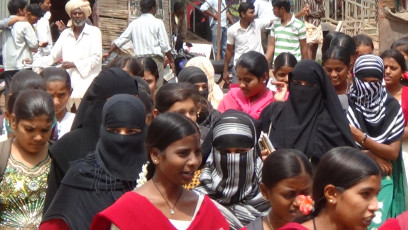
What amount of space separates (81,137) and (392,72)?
314 cm

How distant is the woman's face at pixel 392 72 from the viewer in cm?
825

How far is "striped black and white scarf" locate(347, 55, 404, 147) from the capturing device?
23.4ft

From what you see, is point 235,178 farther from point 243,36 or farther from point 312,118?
point 243,36

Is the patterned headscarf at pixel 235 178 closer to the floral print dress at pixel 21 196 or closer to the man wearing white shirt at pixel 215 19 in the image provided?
the floral print dress at pixel 21 196

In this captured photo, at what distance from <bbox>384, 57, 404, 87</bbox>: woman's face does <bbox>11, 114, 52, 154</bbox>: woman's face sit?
3.11m

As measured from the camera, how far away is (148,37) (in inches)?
529

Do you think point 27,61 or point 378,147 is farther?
point 27,61

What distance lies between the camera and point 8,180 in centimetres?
627

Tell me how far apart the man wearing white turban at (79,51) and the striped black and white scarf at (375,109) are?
4.96 m

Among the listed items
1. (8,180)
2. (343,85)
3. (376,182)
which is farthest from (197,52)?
(376,182)

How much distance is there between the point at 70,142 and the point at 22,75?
6.36ft

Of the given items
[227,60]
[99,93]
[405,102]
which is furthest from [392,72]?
[227,60]

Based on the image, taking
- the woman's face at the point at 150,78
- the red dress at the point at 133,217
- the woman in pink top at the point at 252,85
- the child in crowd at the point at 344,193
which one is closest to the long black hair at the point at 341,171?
the child in crowd at the point at 344,193

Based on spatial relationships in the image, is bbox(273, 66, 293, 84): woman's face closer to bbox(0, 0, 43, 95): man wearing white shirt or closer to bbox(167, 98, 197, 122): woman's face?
bbox(167, 98, 197, 122): woman's face
